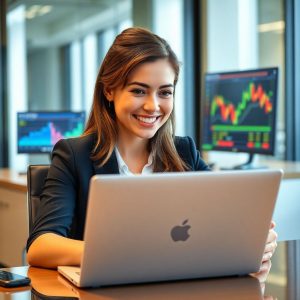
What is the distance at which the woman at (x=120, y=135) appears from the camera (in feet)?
6.13

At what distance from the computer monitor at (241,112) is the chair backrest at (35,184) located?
161 cm

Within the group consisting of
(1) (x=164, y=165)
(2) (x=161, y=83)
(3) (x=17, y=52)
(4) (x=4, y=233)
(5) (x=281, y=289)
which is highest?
(3) (x=17, y=52)

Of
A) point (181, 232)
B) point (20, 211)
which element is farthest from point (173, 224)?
point (20, 211)

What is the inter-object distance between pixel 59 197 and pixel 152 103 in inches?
13.6

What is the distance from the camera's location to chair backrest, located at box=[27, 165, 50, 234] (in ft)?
6.70

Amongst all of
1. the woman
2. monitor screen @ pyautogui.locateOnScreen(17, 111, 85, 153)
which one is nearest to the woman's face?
the woman

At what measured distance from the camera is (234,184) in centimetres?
140

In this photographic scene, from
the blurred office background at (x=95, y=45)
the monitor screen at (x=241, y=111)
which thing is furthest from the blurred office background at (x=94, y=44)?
the monitor screen at (x=241, y=111)

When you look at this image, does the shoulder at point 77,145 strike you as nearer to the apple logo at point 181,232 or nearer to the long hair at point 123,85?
the long hair at point 123,85

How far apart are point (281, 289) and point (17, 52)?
4095 mm

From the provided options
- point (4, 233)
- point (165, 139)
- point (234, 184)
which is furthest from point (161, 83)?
point (4, 233)

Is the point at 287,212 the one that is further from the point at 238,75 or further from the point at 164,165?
the point at 164,165

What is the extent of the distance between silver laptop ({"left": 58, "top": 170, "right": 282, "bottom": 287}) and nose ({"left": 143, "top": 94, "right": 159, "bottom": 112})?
518 millimetres

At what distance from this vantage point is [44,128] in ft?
13.6
